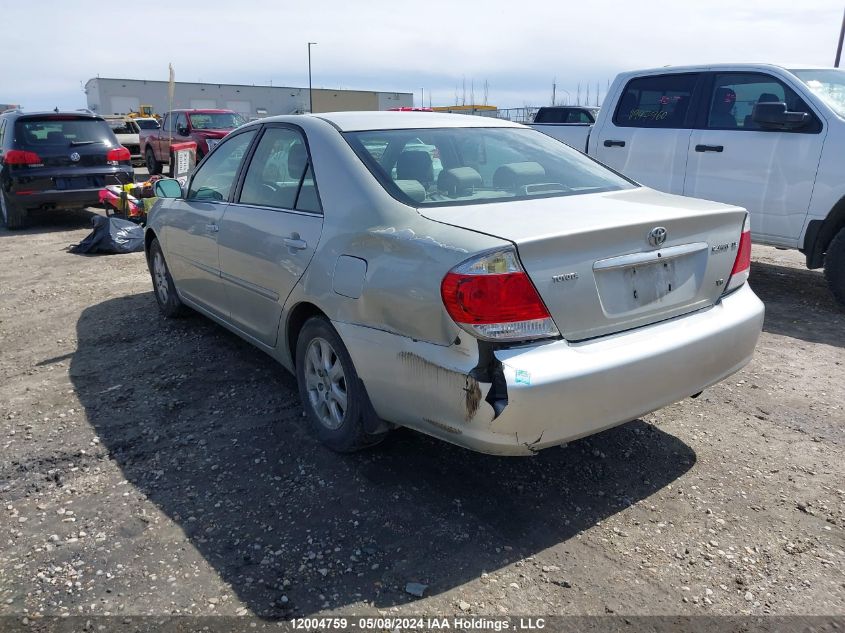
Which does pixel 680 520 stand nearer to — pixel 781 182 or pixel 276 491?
pixel 276 491

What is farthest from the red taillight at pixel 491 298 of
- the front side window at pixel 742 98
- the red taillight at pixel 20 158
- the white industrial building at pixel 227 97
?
the white industrial building at pixel 227 97

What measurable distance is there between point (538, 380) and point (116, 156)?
10296 millimetres

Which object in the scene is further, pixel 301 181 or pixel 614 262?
pixel 301 181

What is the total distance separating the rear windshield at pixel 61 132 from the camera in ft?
33.8

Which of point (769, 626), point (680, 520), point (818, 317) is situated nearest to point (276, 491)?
point (680, 520)

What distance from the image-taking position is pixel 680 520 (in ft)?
9.50

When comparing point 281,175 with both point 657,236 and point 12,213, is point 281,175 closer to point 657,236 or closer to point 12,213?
point 657,236

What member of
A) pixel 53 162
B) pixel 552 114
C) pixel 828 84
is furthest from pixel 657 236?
pixel 552 114

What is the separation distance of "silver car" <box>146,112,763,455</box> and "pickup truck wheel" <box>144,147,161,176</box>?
17577mm

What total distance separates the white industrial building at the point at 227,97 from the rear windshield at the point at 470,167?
59768mm

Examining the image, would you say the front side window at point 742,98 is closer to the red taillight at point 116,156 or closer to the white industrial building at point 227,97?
the red taillight at point 116,156

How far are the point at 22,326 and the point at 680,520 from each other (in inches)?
214

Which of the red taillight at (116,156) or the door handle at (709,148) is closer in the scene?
the door handle at (709,148)

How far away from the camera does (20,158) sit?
10.0 m
